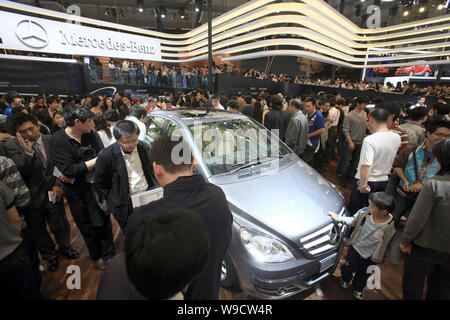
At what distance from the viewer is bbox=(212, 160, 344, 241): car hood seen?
6.02 ft

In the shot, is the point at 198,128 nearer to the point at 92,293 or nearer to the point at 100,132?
the point at 100,132

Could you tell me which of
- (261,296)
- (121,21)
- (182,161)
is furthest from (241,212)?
(121,21)

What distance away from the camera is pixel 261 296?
72.0 inches

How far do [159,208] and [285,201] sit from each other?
4.32 ft

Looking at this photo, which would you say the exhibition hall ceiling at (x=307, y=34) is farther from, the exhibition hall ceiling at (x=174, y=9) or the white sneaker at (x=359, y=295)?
the white sneaker at (x=359, y=295)

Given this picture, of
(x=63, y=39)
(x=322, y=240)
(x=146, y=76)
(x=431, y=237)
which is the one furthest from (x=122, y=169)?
(x=146, y=76)

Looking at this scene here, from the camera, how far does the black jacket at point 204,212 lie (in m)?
1.05

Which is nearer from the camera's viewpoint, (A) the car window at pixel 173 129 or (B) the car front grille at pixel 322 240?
(B) the car front grille at pixel 322 240

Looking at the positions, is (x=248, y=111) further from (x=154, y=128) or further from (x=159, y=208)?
(x=159, y=208)

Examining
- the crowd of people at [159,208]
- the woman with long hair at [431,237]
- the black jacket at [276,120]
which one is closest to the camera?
the crowd of people at [159,208]

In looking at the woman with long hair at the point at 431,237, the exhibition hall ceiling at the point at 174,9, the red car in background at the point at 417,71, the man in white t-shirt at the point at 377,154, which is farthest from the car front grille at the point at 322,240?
the red car in background at the point at 417,71

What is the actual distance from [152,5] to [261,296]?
72.5ft

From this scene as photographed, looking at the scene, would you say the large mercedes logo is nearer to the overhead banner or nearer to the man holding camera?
the overhead banner

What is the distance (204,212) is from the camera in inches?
42.4
